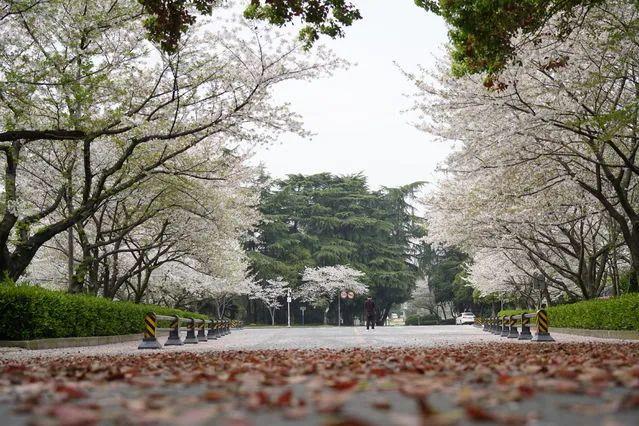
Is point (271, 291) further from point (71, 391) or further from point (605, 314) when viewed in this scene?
point (71, 391)

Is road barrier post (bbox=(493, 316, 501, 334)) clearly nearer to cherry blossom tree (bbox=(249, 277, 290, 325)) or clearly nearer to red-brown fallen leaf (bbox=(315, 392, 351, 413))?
red-brown fallen leaf (bbox=(315, 392, 351, 413))

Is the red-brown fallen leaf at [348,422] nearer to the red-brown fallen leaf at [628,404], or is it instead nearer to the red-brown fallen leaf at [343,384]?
the red-brown fallen leaf at [343,384]

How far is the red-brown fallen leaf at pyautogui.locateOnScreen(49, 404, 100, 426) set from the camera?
287cm

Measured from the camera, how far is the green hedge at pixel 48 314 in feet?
49.7

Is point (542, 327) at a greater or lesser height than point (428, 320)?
lesser

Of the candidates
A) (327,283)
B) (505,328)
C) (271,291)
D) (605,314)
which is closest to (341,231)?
(327,283)

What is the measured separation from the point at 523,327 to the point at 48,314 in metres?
13.8

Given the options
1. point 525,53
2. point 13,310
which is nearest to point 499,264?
point 525,53

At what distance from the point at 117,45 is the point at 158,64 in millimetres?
1568

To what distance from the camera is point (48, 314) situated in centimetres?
1617

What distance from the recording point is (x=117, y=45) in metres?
17.2

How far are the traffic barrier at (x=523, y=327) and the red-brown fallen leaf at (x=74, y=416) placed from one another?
51.7 feet

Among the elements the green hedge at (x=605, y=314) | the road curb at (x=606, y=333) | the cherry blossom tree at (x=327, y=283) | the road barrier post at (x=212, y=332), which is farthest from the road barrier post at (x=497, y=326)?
the cherry blossom tree at (x=327, y=283)

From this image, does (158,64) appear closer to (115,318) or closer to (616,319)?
(115,318)
